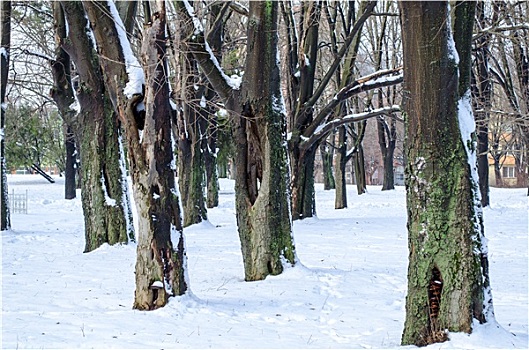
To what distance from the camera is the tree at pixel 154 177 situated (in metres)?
6.58

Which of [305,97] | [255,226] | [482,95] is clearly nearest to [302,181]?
[305,97]

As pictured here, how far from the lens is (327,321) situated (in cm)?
672

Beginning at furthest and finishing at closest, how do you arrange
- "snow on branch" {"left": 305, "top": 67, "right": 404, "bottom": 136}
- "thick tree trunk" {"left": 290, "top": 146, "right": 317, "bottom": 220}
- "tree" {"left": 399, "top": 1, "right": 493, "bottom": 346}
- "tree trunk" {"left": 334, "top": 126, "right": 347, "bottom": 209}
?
"tree trunk" {"left": 334, "top": 126, "right": 347, "bottom": 209}, "thick tree trunk" {"left": 290, "top": 146, "right": 317, "bottom": 220}, "snow on branch" {"left": 305, "top": 67, "right": 404, "bottom": 136}, "tree" {"left": 399, "top": 1, "right": 493, "bottom": 346}

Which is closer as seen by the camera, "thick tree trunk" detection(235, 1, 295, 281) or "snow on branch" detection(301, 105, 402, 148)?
"thick tree trunk" detection(235, 1, 295, 281)

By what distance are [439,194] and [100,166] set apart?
25.4 ft

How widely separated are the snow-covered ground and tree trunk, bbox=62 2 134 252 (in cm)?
44

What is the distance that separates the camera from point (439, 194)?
17.5 ft

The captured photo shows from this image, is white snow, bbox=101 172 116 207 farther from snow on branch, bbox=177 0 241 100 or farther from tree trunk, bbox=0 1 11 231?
tree trunk, bbox=0 1 11 231

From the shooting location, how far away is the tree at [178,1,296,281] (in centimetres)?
891

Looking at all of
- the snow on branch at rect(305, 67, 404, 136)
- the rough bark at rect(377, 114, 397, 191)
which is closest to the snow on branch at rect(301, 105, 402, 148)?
the snow on branch at rect(305, 67, 404, 136)

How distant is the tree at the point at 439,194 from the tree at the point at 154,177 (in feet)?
8.81

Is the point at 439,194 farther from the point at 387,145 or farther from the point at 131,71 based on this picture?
the point at 387,145

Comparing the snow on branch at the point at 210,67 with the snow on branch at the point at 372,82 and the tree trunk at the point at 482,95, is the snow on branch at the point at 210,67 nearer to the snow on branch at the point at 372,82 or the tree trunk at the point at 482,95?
the snow on branch at the point at 372,82

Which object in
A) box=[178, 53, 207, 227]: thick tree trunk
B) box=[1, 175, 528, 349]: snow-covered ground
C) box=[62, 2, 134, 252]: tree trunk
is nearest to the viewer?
box=[1, 175, 528, 349]: snow-covered ground
